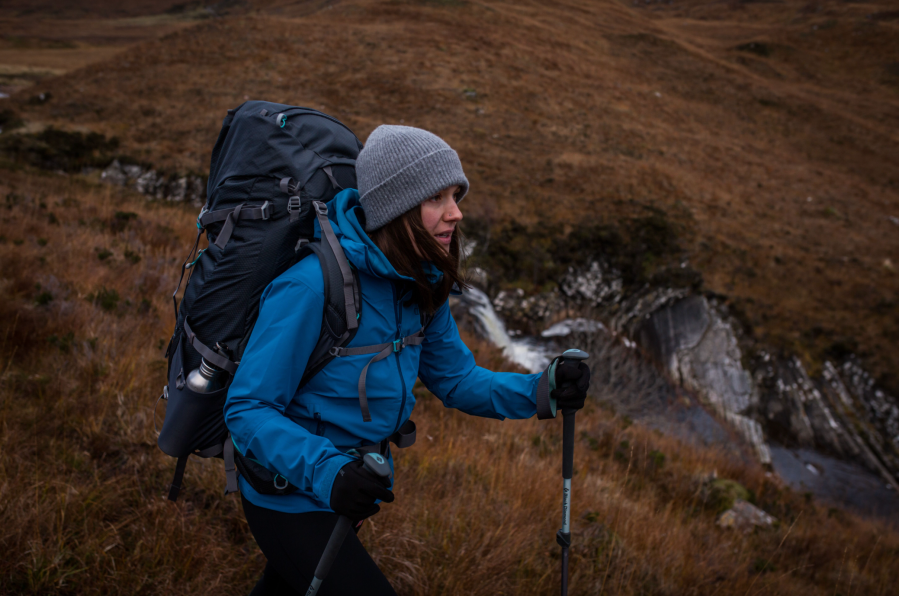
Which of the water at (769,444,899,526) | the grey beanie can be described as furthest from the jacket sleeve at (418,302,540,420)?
the water at (769,444,899,526)

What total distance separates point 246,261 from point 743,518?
5.18 meters

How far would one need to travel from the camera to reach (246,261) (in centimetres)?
161

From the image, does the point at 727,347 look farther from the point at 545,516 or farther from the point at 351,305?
the point at 351,305

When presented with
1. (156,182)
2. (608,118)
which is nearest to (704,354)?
(156,182)

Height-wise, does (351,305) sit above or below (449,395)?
above

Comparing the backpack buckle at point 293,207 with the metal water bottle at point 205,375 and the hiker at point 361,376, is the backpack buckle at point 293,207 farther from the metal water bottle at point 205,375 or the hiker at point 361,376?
the metal water bottle at point 205,375

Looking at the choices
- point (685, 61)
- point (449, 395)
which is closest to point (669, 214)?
point (449, 395)

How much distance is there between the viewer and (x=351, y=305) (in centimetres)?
148

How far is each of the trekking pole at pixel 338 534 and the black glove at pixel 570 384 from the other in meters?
0.81

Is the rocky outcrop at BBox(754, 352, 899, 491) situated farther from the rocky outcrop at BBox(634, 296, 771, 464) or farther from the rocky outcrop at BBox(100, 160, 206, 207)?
the rocky outcrop at BBox(100, 160, 206, 207)

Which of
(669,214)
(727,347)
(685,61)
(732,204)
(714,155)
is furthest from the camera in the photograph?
(685,61)

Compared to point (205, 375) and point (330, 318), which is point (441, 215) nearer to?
point (330, 318)

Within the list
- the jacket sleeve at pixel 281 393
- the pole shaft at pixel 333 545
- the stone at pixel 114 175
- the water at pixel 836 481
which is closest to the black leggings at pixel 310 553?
the pole shaft at pixel 333 545

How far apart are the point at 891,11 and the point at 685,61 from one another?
2681 cm
